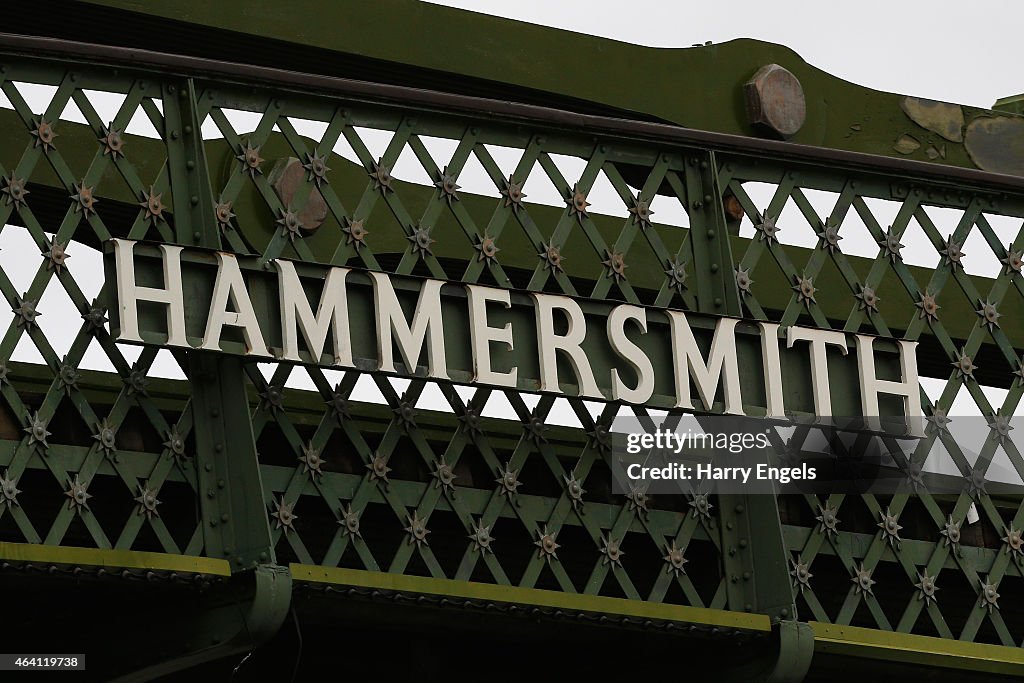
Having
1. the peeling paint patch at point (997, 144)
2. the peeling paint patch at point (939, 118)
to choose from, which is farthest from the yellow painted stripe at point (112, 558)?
the peeling paint patch at point (997, 144)

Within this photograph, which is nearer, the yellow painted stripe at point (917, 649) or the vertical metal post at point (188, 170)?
the vertical metal post at point (188, 170)

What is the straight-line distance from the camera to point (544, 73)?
603 inches

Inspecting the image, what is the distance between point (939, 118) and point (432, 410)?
18.5ft

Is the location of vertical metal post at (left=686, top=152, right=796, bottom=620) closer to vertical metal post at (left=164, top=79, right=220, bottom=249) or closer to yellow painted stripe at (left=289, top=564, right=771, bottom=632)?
yellow painted stripe at (left=289, top=564, right=771, bottom=632)

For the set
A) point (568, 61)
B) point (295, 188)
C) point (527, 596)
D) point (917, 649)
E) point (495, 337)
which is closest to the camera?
point (527, 596)

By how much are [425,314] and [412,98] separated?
4.44 feet

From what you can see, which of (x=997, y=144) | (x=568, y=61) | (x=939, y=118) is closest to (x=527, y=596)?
(x=568, y=61)

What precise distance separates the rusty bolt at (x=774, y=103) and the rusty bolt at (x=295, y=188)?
11.9 ft

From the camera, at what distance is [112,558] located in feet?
36.9

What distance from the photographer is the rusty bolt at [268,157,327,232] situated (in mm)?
14062

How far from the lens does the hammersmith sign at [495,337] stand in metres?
11.7

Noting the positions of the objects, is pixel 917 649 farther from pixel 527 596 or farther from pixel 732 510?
pixel 527 596

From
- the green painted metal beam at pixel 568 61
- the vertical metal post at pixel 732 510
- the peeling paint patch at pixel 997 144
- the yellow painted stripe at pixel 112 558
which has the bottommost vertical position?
the yellow painted stripe at pixel 112 558

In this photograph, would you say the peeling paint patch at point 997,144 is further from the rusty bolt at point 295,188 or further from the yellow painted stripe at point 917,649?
the rusty bolt at point 295,188
